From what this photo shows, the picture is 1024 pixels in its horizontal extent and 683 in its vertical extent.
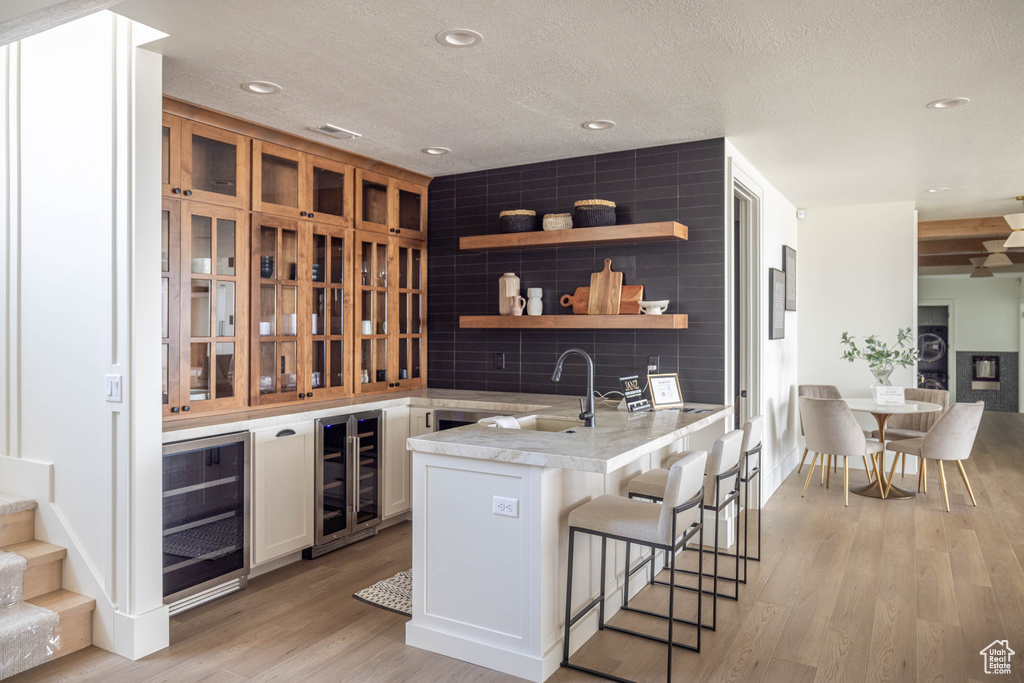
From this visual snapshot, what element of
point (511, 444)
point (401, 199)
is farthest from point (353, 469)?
point (401, 199)

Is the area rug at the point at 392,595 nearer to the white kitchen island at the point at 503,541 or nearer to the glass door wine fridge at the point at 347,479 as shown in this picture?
the white kitchen island at the point at 503,541

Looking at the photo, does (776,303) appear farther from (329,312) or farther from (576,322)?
(329,312)

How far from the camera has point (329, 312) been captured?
443 centimetres

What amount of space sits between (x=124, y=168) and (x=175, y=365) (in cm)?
110

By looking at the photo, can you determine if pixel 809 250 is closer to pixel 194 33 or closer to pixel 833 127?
pixel 833 127

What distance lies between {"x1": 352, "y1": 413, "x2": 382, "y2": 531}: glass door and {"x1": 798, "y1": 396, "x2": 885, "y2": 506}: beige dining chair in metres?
3.26

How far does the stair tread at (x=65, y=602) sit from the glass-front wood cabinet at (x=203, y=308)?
91cm

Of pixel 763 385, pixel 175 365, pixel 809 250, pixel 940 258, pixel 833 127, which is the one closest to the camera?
pixel 175 365

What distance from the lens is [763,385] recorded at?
17.6 feet

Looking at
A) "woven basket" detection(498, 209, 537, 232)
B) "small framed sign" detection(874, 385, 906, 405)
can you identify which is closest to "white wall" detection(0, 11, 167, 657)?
"woven basket" detection(498, 209, 537, 232)

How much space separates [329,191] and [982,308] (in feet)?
40.3

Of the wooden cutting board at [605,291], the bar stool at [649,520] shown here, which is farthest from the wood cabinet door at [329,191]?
the bar stool at [649,520]

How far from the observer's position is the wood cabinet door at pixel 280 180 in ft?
12.8

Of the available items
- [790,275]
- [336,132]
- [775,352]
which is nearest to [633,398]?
[336,132]
